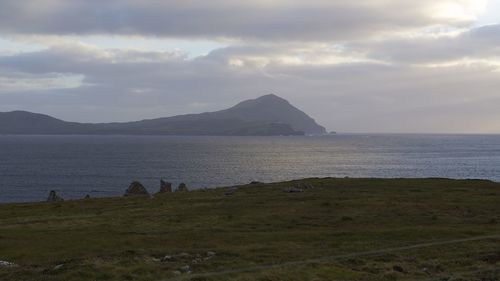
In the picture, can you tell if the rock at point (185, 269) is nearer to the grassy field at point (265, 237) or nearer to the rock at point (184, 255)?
the grassy field at point (265, 237)

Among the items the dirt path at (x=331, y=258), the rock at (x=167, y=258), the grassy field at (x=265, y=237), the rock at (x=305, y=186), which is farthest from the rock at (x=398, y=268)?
the rock at (x=305, y=186)

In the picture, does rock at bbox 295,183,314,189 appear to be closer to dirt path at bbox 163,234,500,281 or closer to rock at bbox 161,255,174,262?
dirt path at bbox 163,234,500,281

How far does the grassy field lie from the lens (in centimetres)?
2539

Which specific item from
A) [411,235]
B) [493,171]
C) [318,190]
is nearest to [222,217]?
[411,235]

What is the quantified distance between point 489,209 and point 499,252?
21223mm

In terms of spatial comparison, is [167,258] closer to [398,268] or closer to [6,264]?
[6,264]

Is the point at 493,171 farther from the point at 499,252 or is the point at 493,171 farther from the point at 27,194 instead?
the point at 499,252

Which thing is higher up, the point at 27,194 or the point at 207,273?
the point at 207,273

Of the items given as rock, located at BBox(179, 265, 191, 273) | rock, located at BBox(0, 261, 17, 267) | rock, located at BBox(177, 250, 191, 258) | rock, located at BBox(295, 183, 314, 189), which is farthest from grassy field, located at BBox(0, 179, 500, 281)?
rock, located at BBox(295, 183, 314, 189)

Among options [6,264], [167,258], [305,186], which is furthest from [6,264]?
[305,186]

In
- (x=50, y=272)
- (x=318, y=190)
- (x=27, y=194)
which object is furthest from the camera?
(x=27, y=194)

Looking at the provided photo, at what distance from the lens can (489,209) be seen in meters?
49.2

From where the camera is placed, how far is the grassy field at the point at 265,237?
1000 inches

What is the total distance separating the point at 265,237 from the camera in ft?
120
